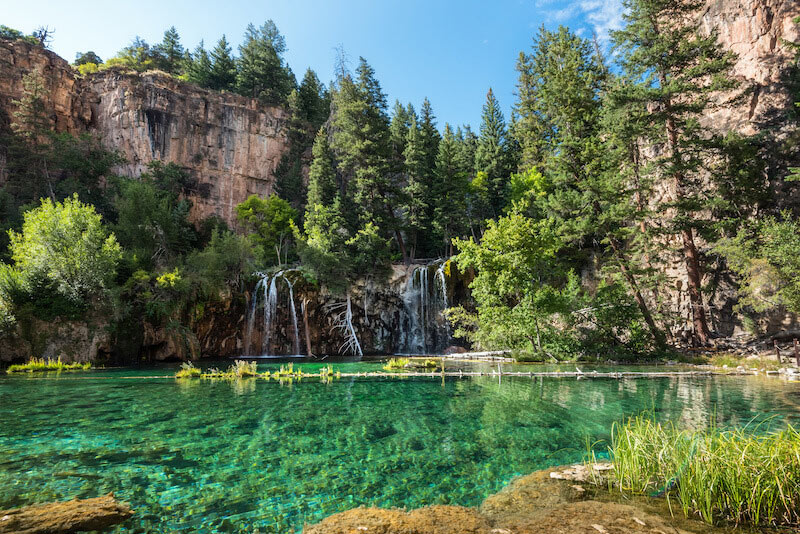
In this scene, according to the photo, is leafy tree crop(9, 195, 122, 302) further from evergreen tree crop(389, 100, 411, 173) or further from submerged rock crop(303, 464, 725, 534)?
evergreen tree crop(389, 100, 411, 173)

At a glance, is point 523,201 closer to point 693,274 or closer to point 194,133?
point 693,274

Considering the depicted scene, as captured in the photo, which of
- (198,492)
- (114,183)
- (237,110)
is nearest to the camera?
(198,492)

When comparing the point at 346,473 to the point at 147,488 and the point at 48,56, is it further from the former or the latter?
the point at 48,56

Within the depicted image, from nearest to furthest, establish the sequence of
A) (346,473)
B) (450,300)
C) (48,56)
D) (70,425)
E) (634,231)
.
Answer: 1. (346,473)
2. (70,425)
3. (634,231)
4. (450,300)
5. (48,56)

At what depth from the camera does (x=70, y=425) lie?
6.97 m

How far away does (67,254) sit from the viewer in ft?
63.9

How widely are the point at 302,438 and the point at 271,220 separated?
32.8 metres

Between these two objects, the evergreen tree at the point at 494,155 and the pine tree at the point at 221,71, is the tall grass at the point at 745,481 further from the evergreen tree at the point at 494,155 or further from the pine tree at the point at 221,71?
the pine tree at the point at 221,71

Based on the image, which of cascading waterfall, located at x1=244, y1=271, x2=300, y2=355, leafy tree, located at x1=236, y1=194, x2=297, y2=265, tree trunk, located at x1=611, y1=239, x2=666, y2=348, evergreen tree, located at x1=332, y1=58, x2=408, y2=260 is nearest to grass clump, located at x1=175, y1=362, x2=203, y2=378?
cascading waterfall, located at x1=244, y1=271, x2=300, y2=355

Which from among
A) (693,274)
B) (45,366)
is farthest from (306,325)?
(693,274)

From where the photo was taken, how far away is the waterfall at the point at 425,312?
26.6 metres

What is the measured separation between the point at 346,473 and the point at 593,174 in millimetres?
22294

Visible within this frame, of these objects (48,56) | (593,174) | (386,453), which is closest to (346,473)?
(386,453)

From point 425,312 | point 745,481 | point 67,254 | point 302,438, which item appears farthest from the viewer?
point 425,312
